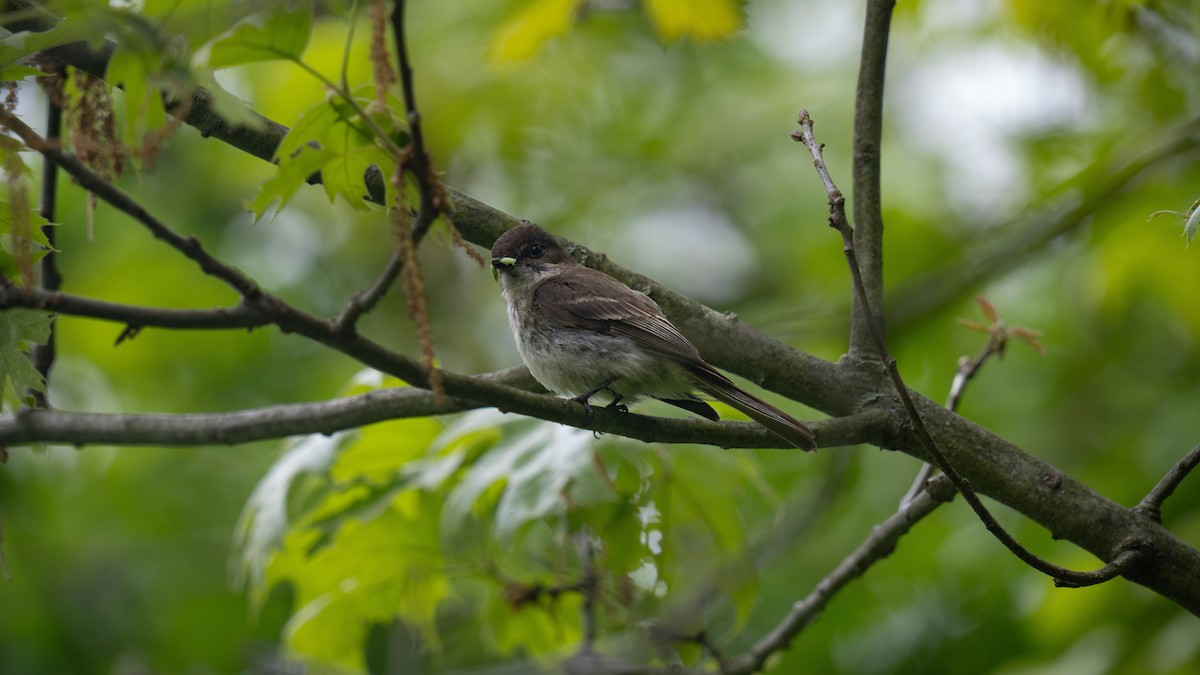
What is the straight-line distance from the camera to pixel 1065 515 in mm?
2859

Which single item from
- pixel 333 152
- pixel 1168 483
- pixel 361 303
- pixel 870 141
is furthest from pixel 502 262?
pixel 1168 483

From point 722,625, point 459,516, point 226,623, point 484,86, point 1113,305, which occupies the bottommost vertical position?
point 226,623

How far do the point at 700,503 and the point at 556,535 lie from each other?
582 millimetres

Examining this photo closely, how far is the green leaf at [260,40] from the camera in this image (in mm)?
1921

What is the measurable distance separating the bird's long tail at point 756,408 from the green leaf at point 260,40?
160cm

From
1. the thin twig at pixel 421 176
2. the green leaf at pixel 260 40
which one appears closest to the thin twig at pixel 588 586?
the thin twig at pixel 421 176

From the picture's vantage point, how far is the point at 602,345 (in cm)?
387

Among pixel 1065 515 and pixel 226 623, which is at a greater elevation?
Result: pixel 1065 515

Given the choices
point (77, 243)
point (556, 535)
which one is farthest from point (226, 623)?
point (556, 535)

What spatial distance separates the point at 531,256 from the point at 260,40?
7.78ft

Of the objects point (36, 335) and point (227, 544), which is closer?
point (36, 335)

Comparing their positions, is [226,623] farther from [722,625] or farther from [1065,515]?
[1065,515]

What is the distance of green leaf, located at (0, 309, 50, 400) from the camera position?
2.59 m

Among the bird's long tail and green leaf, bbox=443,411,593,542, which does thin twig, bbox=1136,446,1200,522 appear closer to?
the bird's long tail
